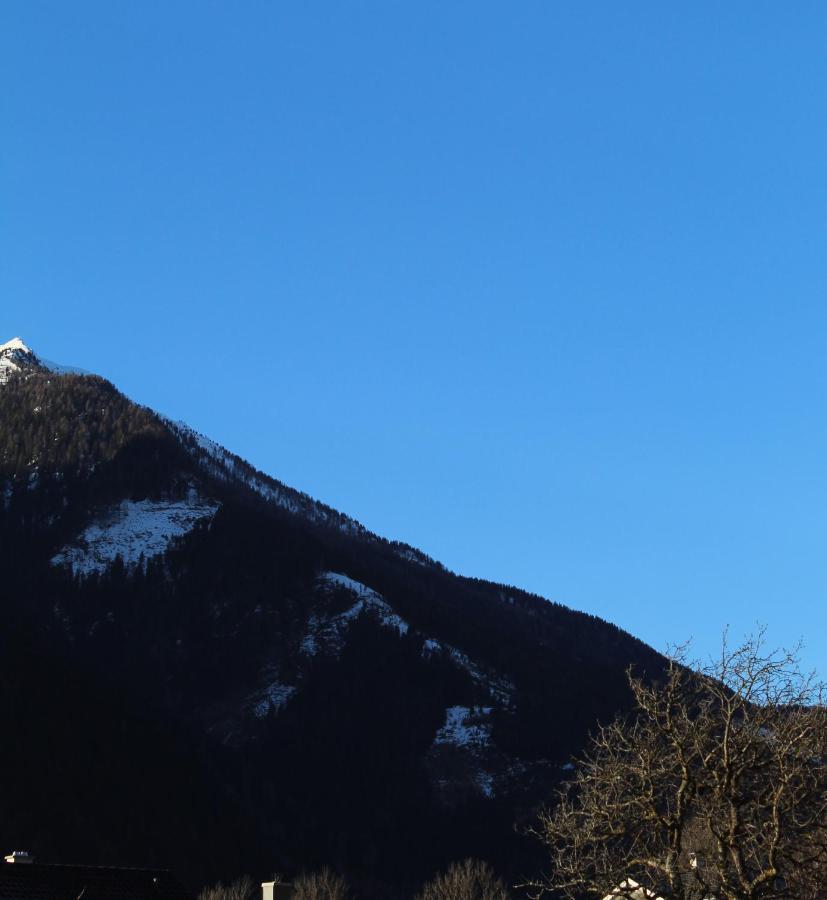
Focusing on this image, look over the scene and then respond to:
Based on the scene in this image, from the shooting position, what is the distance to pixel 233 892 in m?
152

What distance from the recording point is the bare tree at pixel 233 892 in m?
138

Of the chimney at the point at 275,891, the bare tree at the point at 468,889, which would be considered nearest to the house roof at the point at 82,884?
the chimney at the point at 275,891

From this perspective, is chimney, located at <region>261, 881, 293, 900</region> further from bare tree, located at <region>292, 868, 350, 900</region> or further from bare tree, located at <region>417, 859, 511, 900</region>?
bare tree, located at <region>417, 859, 511, 900</region>

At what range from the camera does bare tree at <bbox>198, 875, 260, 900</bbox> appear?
138 metres

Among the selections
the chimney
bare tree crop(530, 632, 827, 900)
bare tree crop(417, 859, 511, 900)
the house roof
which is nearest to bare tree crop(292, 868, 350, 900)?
bare tree crop(417, 859, 511, 900)

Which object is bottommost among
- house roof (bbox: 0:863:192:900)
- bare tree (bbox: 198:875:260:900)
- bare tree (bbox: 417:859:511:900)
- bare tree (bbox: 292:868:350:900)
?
house roof (bbox: 0:863:192:900)

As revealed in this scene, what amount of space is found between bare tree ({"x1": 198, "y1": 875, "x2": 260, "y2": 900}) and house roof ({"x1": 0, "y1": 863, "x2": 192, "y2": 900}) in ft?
269

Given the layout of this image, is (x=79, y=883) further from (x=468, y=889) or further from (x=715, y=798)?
(x=468, y=889)

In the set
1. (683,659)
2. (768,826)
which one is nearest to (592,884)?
(768,826)

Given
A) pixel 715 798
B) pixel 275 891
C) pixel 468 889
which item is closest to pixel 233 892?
pixel 468 889

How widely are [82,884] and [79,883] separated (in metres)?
0.14

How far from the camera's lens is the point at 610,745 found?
1147 inches

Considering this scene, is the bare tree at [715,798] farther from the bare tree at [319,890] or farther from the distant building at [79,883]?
the bare tree at [319,890]

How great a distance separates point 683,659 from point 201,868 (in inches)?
6904
